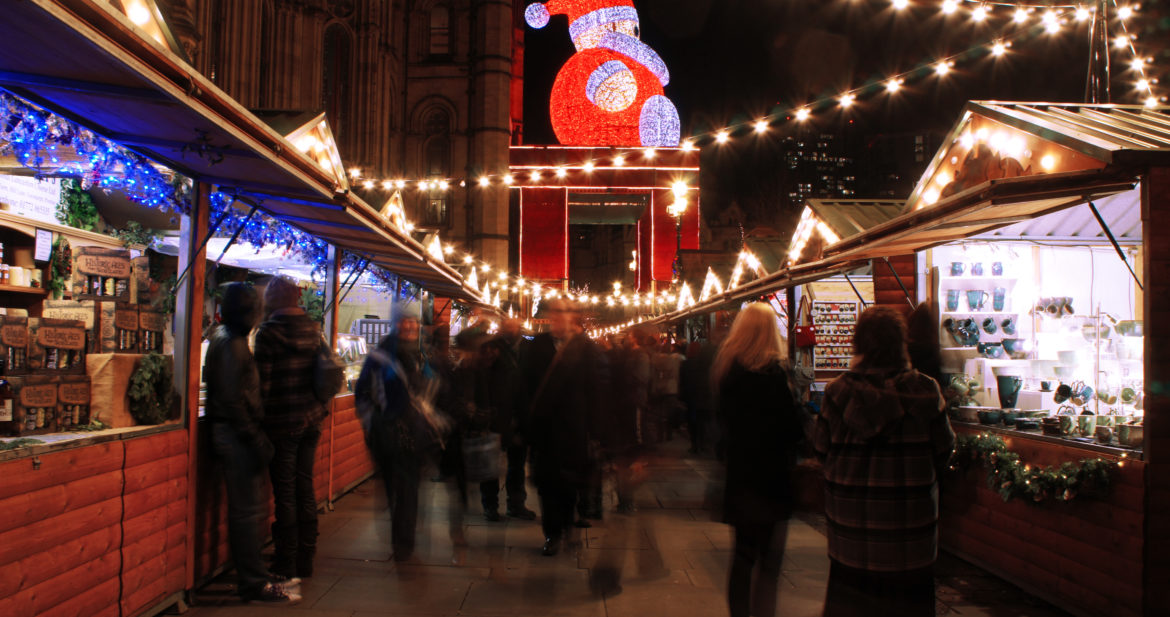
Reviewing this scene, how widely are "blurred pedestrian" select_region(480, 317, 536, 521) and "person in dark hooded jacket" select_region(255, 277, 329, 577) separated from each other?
1.51 m

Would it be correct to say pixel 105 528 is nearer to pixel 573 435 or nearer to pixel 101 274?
pixel 101 274

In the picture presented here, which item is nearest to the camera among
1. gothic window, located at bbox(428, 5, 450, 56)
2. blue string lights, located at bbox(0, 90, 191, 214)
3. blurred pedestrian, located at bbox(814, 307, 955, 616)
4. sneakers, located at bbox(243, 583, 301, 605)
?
blurred pedestrian, located at bbox(814, 307, 955, 616)

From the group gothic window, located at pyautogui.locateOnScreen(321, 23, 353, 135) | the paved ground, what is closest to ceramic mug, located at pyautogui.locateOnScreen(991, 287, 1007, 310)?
the paved ground

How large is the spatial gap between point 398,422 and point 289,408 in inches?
28.7

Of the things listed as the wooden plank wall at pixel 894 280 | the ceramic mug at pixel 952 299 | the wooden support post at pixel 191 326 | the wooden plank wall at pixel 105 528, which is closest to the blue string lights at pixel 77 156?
the wooden support post at pixel 191 326

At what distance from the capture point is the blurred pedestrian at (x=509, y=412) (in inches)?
233

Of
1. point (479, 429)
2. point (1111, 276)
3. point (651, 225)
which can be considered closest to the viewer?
point (479, 429)

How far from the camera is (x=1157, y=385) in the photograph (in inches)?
162

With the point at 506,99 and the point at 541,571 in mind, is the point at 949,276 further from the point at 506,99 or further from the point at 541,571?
the point at 506,99

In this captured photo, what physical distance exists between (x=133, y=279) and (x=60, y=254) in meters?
1.89

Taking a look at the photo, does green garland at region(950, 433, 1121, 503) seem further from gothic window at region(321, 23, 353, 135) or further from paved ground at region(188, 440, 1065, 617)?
gothic window at region(321, 23, 353, 135)

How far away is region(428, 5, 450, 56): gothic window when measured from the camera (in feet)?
118

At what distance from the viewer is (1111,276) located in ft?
24.1

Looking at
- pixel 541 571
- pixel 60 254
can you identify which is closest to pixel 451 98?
pixel 60 254
